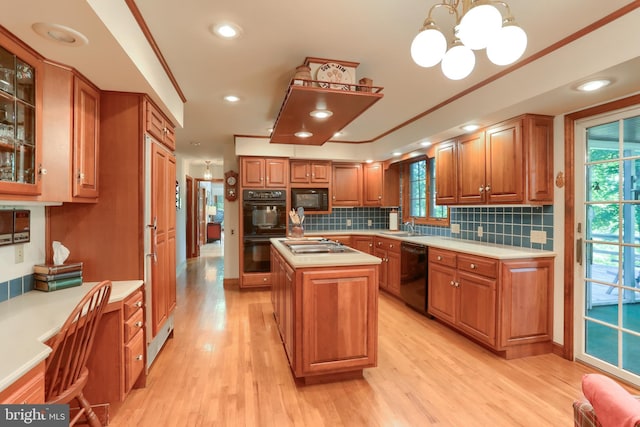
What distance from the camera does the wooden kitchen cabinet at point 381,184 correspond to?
538cm

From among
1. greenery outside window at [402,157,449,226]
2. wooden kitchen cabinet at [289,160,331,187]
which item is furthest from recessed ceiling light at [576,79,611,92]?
wooden kitchen cabinet at [289,160,331,187]

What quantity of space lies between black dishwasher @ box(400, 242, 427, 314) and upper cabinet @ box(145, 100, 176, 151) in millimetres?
2912

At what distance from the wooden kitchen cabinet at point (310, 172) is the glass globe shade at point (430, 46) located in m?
3.77

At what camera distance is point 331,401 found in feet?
6.81

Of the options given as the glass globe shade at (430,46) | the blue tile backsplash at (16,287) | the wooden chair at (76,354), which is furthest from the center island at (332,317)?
the blue tile backsplash at (16,287)

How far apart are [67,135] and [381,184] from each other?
439 cm

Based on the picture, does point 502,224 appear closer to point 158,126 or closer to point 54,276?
point 158,126

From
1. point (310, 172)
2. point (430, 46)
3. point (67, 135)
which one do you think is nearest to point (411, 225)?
point (310, 172)

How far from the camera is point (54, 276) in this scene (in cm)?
191

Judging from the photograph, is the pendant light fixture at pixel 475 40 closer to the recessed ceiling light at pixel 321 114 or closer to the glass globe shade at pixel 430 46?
the glass globe shade at pixel 430 46

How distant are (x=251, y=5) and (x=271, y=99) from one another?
1.48m

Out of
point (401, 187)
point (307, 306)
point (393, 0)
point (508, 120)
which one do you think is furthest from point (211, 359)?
point (401, 187)

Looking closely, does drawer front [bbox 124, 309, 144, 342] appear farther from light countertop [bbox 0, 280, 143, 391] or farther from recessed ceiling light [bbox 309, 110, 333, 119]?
recessed ceiling light [bbox 309, 110, 333, 119]

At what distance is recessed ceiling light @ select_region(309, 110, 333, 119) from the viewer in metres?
2.68
